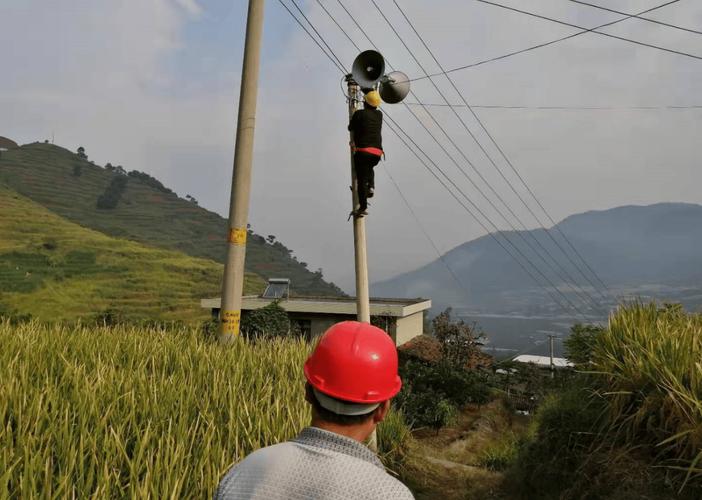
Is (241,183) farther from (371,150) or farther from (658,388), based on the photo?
(658,388)

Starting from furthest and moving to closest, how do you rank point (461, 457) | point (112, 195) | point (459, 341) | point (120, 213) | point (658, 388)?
1. point (112, 195)
2. point (120, 213)
3. point (459, 341)
4. point (461, 457)
5. point (658, 388)

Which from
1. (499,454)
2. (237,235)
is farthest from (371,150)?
(499,454)

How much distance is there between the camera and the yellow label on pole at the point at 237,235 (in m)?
10.1

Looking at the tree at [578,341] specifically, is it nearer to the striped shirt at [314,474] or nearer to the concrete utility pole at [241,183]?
the concrete utility pole at [241,183]

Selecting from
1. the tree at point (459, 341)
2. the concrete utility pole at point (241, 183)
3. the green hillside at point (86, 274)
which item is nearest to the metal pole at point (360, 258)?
the concrete utility pole at point (241, 183)

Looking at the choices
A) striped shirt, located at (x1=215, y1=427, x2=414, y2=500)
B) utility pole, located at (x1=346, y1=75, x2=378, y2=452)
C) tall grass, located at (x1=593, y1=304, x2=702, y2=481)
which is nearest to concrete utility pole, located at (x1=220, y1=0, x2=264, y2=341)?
utility pole, located at (x1=346, y1=75, x2=378, y2=452)

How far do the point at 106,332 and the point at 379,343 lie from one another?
1010 cm

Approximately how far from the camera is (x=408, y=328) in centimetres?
2794

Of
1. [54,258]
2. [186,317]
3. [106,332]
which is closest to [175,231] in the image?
[54,258]

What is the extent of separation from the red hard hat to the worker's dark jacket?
6.70 m

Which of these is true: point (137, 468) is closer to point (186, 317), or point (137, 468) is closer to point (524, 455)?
point (524, 455)

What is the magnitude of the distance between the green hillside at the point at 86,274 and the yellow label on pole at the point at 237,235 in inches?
2661

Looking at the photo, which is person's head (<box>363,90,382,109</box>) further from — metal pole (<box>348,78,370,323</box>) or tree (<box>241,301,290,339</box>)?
tree (<box>241,301,290,339</box>)

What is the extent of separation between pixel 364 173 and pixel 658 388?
545 centimetres
